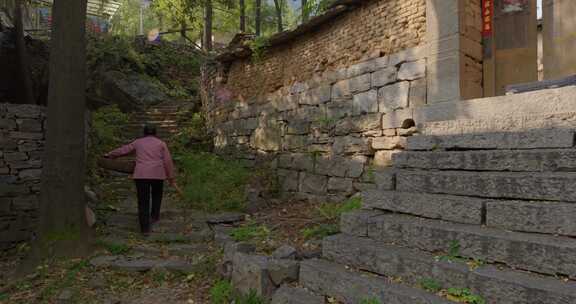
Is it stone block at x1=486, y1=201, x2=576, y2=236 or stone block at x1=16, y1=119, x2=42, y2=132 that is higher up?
stone block at x1=16, y1=119, x2=42, y2=132

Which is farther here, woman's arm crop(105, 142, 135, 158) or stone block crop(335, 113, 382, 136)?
stone block crop(335, 113, 382, 136)

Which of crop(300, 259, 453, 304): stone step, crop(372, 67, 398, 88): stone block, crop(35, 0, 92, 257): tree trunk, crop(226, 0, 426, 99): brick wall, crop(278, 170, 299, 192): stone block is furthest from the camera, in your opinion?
crop(278, 170, 299, 192): stone block

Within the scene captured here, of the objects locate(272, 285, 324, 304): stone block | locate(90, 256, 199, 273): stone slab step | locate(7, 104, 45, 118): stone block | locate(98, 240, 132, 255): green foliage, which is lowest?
locate(90, 256, 199, 273): stone slab step

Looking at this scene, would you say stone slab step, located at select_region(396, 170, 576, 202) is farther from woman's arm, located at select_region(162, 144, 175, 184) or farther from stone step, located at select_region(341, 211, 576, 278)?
woman's arm, located at select_region(162, 144, 175, 184)

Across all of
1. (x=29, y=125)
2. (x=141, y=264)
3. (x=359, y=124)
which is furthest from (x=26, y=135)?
(x=359, y=124)

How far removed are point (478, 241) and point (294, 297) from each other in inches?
56.4

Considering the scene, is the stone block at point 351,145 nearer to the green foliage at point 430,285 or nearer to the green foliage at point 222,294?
the green foliage at point 222,294

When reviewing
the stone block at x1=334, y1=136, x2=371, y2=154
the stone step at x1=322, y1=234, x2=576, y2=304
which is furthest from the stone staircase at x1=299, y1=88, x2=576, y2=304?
the stone block at x1=334, y1=136, x2=371, y2=154

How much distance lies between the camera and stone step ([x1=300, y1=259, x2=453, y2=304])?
243 centimetres

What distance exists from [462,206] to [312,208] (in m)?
Result: 3.48

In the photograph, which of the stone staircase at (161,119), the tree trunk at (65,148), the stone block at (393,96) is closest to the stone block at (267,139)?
the stone block at (393,96)

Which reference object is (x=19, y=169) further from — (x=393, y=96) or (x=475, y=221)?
(x=475, y=221)

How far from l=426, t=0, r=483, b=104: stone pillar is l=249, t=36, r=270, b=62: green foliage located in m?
3.67

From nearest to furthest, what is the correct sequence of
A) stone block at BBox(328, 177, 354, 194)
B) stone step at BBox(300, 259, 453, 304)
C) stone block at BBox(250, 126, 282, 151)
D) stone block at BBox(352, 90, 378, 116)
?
stone step at BBox(300, 259, 453, 304), stone block at BBox(352, 90, 378, 116), stone block at BBox(328, 177, 354, 194), stone block at BBox(250, 126, 282, 151)
